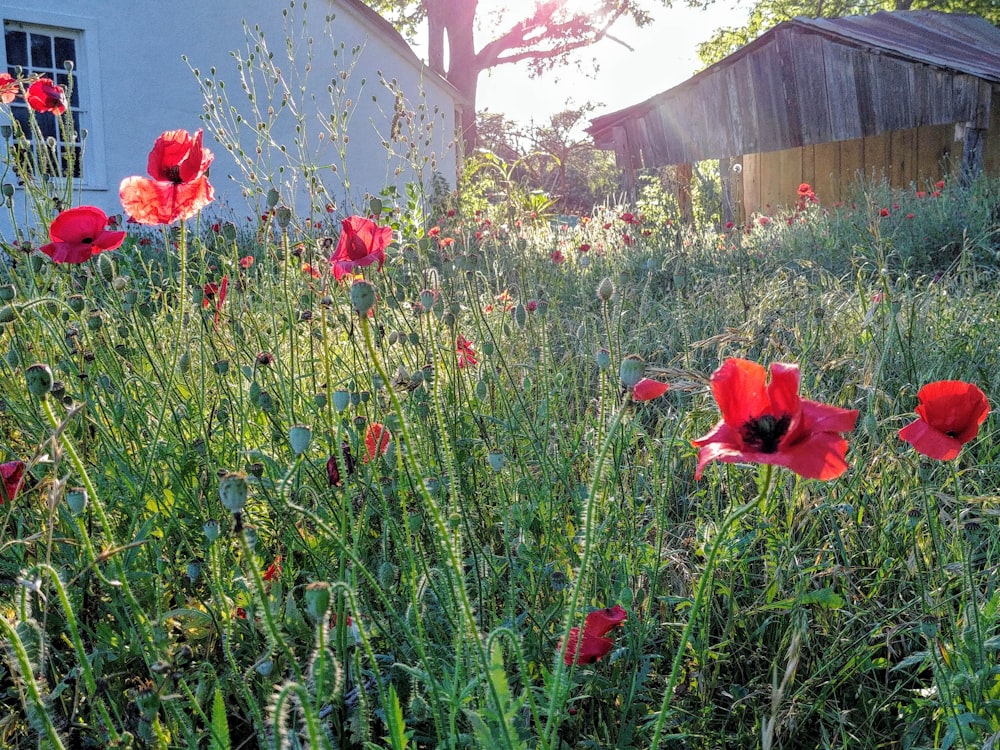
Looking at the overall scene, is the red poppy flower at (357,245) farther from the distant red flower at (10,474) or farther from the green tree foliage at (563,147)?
the green tree foliage at (563,147)

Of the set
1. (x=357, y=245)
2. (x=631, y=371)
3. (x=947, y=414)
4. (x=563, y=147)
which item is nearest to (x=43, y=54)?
(x=357, y=245)

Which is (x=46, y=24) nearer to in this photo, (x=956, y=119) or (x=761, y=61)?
(x=761, y=61)

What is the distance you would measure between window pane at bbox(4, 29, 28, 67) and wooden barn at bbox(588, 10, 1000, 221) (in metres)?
7.21

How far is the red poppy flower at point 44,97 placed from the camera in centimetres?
247

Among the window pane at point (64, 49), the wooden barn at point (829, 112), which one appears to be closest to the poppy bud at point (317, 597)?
the wooden barn at point (829, 112)

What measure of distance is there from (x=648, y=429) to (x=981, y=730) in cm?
155

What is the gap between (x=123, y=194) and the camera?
1.74 meters

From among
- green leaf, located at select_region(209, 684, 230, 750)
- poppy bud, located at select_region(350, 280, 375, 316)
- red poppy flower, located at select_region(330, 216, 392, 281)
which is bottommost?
green leaf, located at select_region(209, 684, 230, 750)

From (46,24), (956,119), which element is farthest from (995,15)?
(46,24)

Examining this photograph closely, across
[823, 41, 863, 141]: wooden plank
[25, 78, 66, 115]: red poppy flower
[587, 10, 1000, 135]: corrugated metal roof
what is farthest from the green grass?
[823, 41, 863, 141]: wooden plank

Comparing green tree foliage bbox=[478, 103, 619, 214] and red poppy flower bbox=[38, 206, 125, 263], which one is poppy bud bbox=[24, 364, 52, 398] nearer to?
red poppy flower bbox=[38, 206, 125, 263]

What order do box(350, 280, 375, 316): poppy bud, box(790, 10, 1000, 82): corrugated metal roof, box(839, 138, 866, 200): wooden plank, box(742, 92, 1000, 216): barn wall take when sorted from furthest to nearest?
1. box(839, 138, 866, 200): wooden plank
2. box(742, 92, 1000, 216): barn wall
3. box(790, 10, 1000, 82): corrugated metal roof
4. box(350, 280, 375, 316): poppy bud

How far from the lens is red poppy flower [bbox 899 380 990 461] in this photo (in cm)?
114

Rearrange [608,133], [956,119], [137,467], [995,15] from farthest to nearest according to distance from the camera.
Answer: [995,15] < [608,133] < [956,119] < [137,467]
